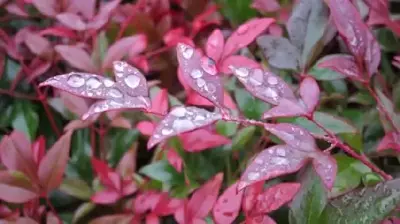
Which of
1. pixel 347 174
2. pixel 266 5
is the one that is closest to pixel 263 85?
pixel 347 174

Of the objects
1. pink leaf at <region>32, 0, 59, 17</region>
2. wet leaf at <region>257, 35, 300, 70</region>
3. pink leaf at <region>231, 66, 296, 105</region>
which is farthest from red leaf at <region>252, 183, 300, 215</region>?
pink leaf at <region>32, 0, 59, 17</region>

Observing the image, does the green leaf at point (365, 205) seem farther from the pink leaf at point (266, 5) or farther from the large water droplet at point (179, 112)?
the pink leaf at point (266, 5)

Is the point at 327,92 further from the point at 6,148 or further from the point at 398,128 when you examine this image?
the point at 6,148

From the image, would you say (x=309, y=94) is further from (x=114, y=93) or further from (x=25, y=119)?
(x=25, y=119)

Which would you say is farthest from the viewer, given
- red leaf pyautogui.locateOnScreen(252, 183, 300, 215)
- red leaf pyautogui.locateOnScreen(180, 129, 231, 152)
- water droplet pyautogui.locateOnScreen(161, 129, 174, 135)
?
red leaf pyautogui.locateOnScreen(180, 129, 231, 152)

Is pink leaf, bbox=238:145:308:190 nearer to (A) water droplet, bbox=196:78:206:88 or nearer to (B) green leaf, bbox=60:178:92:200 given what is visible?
(A) water droplet, bbox=196:78:206:88

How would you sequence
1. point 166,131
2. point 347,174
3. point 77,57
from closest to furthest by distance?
point 166,131 → point 347,174 → point 77,57
